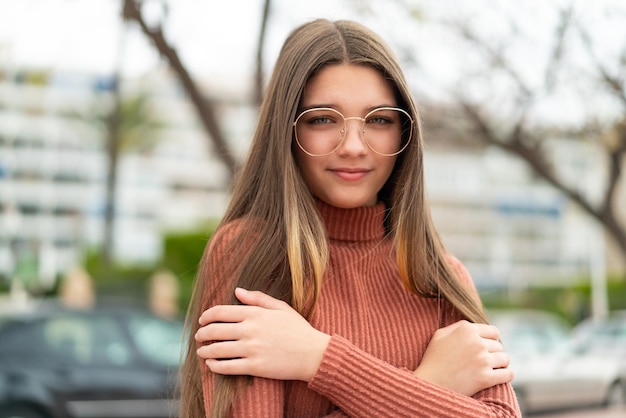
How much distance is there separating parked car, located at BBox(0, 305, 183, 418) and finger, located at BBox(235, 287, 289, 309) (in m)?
5.60

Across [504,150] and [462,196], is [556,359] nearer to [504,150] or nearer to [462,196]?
[504,150]

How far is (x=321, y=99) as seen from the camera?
217cm

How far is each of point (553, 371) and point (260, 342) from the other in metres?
10.5

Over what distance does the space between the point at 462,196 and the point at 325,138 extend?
90979 mm

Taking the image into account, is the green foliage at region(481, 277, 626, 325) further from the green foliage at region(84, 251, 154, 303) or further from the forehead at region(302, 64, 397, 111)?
the forehead at region(302, 64, 397, 111)

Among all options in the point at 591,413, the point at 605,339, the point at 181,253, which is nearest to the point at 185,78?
the point at 591,413

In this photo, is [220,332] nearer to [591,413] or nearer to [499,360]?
[499,360]

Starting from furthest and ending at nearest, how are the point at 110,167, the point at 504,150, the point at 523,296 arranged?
the point at 523,296
the point at 110,167
the point at 504,150

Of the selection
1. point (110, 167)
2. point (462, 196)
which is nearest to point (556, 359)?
point (110, 167)

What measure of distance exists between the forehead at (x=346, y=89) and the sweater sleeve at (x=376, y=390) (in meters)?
0.57

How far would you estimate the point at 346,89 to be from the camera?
2.18 meters

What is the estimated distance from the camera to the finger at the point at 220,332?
6.42 feet

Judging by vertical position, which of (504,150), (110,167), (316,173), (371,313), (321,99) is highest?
(110,167)

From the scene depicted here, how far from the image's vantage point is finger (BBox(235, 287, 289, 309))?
1998 millimetres
